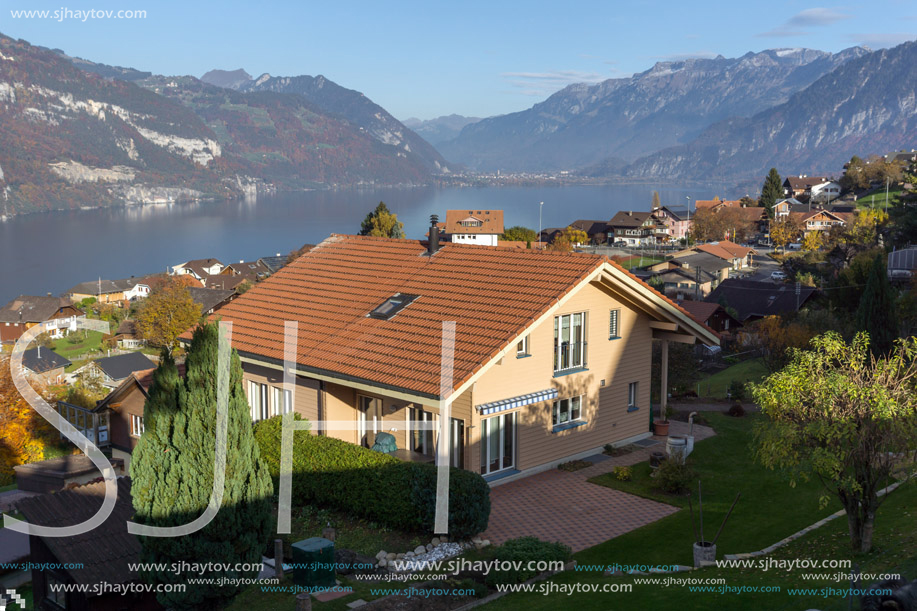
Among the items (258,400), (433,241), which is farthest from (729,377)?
(258,400)

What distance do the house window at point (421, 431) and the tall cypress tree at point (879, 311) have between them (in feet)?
75.1

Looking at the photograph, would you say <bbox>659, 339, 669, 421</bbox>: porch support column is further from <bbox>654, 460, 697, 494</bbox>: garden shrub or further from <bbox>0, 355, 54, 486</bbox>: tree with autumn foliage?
<bbox>0, 355, 54, 486</bbox>: tree with autumn foliage

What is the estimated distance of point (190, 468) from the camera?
37.6ft

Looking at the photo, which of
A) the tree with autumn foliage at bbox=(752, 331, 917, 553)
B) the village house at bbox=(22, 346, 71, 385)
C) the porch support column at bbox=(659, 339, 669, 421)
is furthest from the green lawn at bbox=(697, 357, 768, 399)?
the village house at bbox=(22, 346, 71, 385)

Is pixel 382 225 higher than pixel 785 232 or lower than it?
lower

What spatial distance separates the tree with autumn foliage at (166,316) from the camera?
264 ft

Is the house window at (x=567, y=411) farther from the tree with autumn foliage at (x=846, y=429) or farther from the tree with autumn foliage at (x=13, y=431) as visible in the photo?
the tree with autumn foliage at (x=13, y=431)

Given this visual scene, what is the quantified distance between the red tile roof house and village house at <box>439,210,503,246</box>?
112786mm

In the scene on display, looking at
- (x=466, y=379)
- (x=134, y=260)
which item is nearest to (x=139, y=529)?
(x=466, y=379)

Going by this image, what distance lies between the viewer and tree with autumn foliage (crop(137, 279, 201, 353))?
264 ft

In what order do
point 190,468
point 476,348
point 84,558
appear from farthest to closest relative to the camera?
point 476,348
point 84,558
point 190,468

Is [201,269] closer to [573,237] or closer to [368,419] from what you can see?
[573,237]

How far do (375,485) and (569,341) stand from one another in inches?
Answer: 282

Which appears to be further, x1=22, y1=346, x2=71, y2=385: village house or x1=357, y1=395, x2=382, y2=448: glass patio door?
x1=22, y1=346, x2=71, y2=385: village house
